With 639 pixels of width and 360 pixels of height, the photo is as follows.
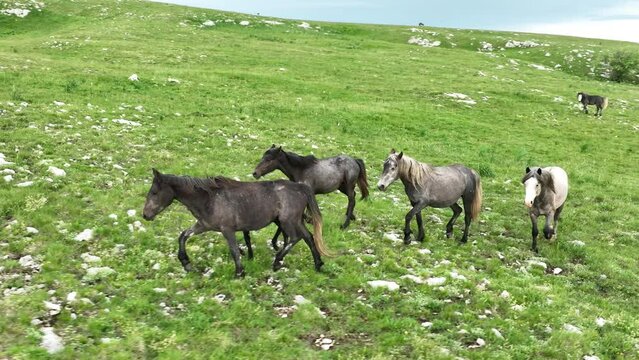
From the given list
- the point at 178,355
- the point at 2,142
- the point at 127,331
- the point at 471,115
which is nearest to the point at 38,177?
the point at 2,142

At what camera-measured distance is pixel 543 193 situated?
1308 centimetres

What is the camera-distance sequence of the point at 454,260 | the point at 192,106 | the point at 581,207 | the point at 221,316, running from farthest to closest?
the point at 192,106, the point at 581,207, the point at 454,260, the point at 221,316

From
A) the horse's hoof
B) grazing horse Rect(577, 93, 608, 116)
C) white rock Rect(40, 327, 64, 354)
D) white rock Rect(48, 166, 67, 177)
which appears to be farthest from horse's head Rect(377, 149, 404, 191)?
grazing horse Rect(577, 93, 608, 116)

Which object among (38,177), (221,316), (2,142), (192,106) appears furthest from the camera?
(192,106)

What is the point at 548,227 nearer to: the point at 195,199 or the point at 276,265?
the point at 276,265

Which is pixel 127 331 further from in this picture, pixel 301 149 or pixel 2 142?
pixel 301 149

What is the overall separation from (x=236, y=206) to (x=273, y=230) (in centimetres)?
277

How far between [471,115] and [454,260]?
2234 centimetres

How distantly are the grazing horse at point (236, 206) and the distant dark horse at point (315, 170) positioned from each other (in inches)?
85.4

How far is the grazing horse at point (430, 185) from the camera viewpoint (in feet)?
40.4

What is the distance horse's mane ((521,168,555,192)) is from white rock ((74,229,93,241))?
35.8 ft

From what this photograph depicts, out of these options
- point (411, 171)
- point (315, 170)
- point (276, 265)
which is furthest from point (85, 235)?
point (411, 171)

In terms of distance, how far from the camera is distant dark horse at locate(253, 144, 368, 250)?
41.8ft

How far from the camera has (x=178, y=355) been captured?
7.29 m
